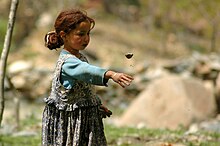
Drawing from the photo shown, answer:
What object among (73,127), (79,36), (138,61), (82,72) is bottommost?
(73,127)

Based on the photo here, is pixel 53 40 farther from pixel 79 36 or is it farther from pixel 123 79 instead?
pixel 123 79

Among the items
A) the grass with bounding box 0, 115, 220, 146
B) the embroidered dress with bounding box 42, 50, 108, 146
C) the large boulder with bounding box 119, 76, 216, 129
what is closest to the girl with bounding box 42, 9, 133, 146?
the embroidered dress with bounding box 42, 50, 108, 146

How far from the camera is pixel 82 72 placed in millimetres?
3777

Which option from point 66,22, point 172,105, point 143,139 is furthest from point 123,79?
point 172,105

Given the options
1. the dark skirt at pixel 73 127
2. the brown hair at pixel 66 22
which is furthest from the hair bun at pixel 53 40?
the dark skirt at pixel 73 127

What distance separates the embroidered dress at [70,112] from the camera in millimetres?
4031

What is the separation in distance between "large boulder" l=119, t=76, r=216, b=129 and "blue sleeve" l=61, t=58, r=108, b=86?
862 cm

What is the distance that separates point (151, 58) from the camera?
2955cm

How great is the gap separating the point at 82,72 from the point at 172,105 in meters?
9.39

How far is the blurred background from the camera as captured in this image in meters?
12.8

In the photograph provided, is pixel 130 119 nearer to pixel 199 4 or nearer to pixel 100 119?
pixel 100 119

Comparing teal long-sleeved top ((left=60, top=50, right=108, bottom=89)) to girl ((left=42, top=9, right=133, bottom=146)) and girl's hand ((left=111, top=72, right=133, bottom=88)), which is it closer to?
girl ((left=42, top=9, right=133, bottom=146))

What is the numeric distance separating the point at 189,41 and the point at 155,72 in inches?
662

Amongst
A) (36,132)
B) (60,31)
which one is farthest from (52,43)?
(36,132)
